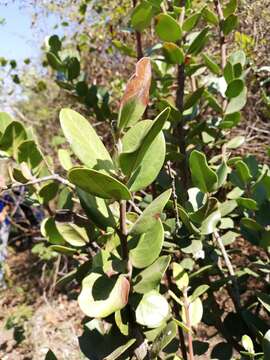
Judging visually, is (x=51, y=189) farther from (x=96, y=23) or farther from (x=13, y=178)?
(x=96, y=23)

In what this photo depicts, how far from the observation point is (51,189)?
867mm

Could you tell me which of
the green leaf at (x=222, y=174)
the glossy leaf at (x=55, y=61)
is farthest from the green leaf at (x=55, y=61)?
the green leaf at (x=222, y=174)

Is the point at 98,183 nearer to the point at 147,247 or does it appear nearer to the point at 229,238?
the point at 147,247

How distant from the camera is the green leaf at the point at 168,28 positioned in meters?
0.93

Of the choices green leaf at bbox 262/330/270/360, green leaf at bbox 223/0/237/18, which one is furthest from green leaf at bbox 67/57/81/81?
green leaf at bbox 262/330/270/360

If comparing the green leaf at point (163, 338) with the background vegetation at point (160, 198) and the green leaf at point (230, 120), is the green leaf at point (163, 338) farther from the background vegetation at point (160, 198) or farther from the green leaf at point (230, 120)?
the green leaf at point (230, 120)

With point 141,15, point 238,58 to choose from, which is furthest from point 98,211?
point 238,58

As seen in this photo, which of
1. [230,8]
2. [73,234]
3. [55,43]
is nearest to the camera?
[73,234]

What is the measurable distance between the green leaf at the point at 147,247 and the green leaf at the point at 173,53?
54 cm

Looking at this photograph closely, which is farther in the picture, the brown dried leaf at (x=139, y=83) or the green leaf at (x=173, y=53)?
the green leaf at (x=173, y=53)

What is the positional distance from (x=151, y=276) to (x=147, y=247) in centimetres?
4

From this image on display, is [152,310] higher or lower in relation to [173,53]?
lower

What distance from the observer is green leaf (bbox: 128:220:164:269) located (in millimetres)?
631

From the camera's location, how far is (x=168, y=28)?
0.97m
